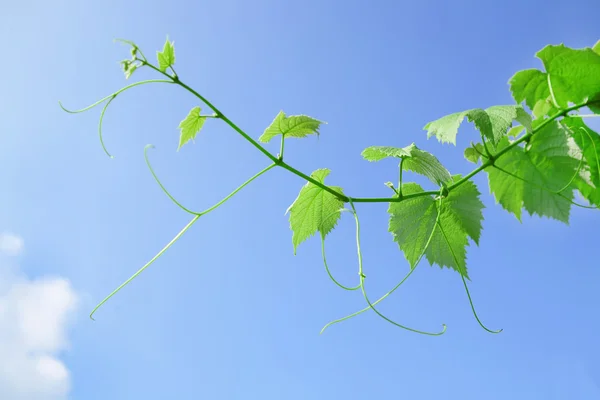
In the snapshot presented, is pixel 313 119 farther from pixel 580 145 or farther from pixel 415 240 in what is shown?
pixel 580 145

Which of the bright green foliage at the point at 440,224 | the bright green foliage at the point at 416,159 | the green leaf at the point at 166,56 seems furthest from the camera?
the bright green foliage at the point at 440,224

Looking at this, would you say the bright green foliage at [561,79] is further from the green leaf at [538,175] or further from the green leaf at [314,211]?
the green leaf at [314,211]

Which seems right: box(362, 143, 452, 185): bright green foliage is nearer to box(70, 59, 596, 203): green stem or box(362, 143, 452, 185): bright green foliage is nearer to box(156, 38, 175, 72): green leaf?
box(70, 59, 596, 203): green stem

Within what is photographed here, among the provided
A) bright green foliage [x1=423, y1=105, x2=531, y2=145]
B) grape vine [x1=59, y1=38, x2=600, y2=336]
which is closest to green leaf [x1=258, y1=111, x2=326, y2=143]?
grape vine [x1=59, y1=38, x2=600, y2=336]

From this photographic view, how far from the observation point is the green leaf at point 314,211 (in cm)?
136

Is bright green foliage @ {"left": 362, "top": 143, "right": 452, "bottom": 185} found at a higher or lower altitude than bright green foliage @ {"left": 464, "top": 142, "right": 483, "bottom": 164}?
lower

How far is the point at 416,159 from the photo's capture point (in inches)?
51.3

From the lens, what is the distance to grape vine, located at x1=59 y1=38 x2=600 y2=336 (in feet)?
4.18

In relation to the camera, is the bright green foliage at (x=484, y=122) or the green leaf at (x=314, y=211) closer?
the bright green foliage at (x=484, y=122)

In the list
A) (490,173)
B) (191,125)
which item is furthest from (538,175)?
(191,125)

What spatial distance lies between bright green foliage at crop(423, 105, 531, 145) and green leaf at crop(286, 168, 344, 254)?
26 cm

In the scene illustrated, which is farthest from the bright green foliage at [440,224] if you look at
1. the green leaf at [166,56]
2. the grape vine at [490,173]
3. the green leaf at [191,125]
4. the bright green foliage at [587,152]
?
the green leaf at [166,56]

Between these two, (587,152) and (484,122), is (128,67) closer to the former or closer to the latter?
(484,122)

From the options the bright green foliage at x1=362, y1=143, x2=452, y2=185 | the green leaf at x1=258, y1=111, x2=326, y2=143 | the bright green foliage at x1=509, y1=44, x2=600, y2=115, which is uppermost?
the bright green foliage at x1=509, y1=44, x2=600, y2=115
